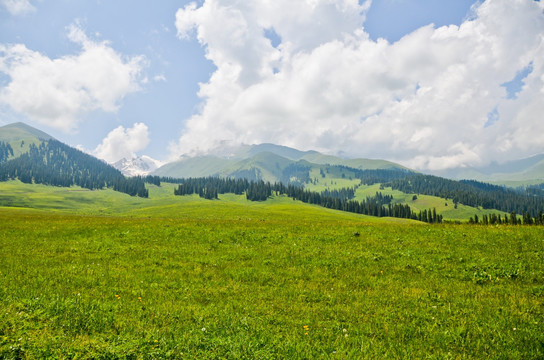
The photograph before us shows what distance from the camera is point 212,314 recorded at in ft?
30.2

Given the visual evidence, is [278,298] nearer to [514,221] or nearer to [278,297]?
[278,297]

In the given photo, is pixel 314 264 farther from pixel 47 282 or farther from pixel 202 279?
pixel 47 282

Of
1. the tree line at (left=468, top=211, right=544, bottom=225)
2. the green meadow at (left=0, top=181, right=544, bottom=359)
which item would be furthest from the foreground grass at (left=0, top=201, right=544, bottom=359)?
the tree line at (left=468, top=211, right=544, bottom=225)

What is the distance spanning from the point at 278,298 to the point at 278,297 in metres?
0.13

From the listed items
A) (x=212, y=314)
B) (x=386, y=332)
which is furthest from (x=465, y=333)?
(x=212, y=314)

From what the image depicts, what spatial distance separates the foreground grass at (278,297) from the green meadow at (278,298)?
Result: 0.05 m

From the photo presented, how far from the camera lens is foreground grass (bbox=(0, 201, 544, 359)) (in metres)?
7.08

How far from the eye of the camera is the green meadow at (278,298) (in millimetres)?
7059

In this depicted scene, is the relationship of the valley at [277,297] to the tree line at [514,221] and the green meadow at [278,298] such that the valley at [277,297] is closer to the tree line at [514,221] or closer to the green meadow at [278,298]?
the green meadow at [278,298]

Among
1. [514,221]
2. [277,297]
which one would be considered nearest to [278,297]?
[277,297]

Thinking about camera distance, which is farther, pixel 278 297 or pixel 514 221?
pixel 514 221

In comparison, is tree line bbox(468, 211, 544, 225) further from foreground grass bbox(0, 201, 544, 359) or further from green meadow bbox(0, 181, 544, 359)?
foreground grass bbox(0, 201, 544, 359)

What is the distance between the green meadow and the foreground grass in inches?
2.0

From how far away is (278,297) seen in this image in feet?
36.1
